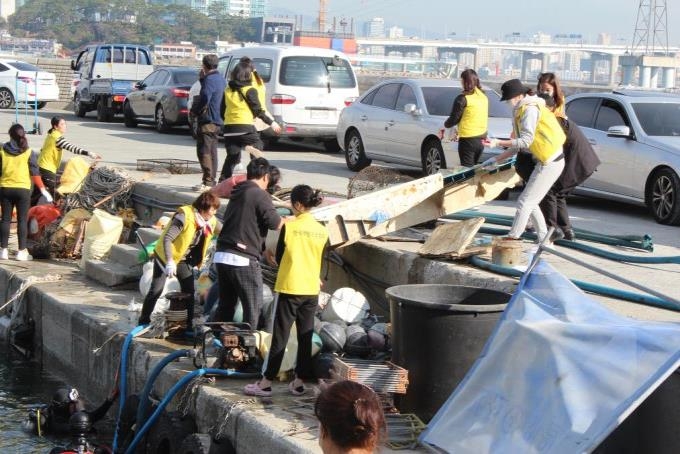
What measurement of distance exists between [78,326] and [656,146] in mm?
6940

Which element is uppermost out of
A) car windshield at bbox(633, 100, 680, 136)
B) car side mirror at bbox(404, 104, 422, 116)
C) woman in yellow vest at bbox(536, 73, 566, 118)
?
woman in yellow vest at bbox(536, 73, 566, 118)

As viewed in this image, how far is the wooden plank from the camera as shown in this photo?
398 inches

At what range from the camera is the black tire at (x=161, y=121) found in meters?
25.7

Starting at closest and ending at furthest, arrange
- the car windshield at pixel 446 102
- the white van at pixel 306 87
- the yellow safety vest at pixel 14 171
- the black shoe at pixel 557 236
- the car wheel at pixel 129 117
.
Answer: the black shoe at pixel 557 236
the yellow safety vest at pixel 14 171
the car windshield at pixel 446 102
the white van at pixel 306 87
the car wheel at pixel 129 117

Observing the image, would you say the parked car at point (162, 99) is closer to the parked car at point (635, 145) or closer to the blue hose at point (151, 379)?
the parked car at point (635, 145)

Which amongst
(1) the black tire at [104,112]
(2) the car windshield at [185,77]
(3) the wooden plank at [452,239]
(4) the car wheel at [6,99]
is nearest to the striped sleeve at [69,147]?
(3) the wooden plank at [452,239]

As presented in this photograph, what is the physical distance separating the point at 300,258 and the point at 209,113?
6421mm

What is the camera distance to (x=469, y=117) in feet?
44.2

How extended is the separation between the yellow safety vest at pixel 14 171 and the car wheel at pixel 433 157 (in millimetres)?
5627

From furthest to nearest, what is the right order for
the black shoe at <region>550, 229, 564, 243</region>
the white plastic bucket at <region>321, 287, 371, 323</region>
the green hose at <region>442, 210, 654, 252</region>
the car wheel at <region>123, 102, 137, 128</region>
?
the car wheel at <region>123, 102, 137, 128</region>
the green hose at <region>442, 210, 654, 252</region>
the black shoe at <region>550, 229, 564, 243</region>
the white plastic bucket at <region>321, 287, 371, 323</region>

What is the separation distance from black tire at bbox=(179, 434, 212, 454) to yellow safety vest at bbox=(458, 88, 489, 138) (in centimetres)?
661

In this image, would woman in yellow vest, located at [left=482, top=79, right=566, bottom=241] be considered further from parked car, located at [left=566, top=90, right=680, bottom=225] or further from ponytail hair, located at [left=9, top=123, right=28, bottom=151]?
ponytail hair, located at [left=9, top=123, right=28, bottom=151]

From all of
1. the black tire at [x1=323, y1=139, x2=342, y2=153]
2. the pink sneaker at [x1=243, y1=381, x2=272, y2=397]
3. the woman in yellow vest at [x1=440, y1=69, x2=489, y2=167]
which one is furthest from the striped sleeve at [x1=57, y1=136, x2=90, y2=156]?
the pink sneaker at [x1=243, y1=381, x2=272, y2=397]

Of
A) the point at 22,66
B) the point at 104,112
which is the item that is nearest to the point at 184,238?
the point at 104,112
